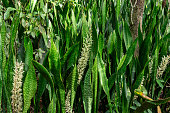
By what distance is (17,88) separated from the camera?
2.36 ft

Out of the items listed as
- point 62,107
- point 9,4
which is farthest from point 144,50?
point 9,4

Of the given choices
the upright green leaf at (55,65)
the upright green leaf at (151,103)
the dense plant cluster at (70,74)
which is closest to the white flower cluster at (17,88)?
the dense plant cluster at (70,74)

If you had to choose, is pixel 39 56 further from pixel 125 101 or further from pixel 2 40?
pixel 125 101

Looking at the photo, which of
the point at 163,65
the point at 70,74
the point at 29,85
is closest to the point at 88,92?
the point at 70,74

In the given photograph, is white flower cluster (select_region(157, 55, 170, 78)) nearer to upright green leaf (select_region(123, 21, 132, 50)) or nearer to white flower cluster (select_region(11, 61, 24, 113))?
upright green leaf (select_region(123, 21, 132, 50))

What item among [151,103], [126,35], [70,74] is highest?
[126,35]

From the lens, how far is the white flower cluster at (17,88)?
70cm

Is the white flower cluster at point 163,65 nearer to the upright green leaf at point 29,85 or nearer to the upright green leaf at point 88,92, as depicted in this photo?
the upright green leaf at point 88,92

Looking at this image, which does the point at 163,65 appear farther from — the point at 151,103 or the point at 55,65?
the point at 55,65

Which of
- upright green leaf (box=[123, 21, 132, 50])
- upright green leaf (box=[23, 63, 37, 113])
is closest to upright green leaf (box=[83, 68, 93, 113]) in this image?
upright green leaf (box=[23, 63, 37, 113])

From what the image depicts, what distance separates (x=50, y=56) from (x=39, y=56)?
159 mm

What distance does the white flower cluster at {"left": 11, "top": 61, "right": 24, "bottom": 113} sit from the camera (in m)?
0.70

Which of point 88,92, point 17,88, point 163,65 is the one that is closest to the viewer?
point 17,88

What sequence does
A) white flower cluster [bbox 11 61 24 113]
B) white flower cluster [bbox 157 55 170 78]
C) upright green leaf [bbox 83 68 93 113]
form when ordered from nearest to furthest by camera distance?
white flower cluster [bbox 11 61 24 113] → upright green leaf [bbox 83 68 93 113] → white flower cluster [bbox 157 55 170 78]
